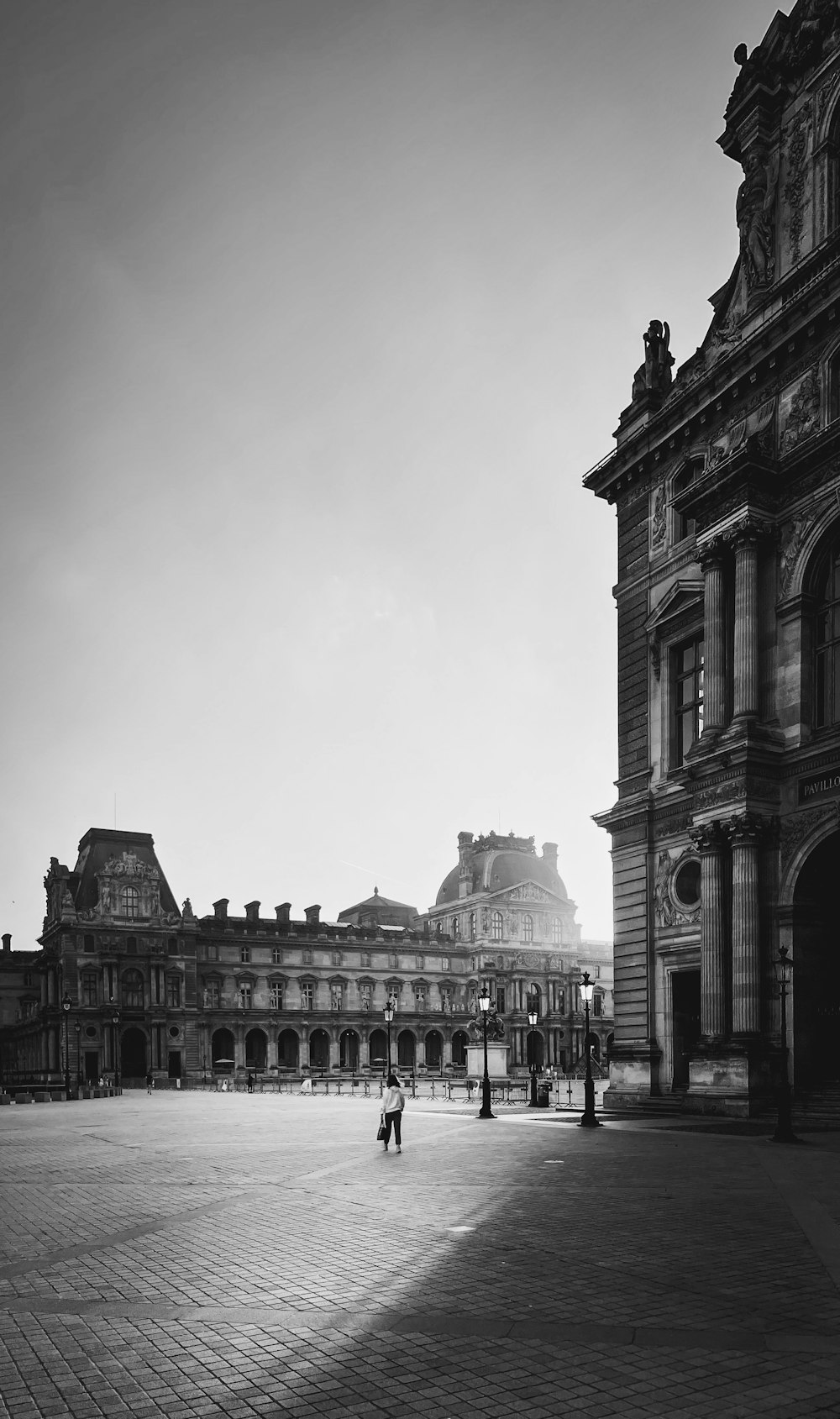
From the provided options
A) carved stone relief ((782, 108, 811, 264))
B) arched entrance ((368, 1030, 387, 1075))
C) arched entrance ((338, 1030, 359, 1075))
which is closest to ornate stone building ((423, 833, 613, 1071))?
arched entrance ((368, 1030, 387, 1075))

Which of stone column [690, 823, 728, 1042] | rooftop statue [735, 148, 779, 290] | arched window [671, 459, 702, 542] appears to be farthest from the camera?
arched window [671, 459, 702, 542]

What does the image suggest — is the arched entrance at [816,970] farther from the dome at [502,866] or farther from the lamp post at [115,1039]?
the dome at [502,866]

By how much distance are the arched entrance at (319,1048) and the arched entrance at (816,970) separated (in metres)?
94.8

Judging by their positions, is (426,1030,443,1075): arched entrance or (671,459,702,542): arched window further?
(426,1030,443,1075): arched entrance

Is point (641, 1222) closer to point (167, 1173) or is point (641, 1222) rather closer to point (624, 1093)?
point (167, 1173)

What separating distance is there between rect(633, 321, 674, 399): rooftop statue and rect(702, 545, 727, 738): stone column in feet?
26.4

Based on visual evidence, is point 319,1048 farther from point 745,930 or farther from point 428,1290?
point 428,1290

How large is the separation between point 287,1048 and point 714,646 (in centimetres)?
9552

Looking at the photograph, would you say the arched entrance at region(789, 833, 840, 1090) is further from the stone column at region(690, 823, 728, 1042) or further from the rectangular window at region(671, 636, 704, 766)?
the rectangular window at region(671, 636, 704, 766)

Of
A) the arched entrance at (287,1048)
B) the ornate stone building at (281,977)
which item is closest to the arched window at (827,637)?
the ornate stone building at (281,977)

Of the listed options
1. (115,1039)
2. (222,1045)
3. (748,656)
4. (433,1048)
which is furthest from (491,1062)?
(433,1048)

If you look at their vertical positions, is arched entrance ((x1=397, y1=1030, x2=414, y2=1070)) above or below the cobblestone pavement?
below

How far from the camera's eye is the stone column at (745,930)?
28750 millimetres

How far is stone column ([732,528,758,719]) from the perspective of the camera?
30.2 m
